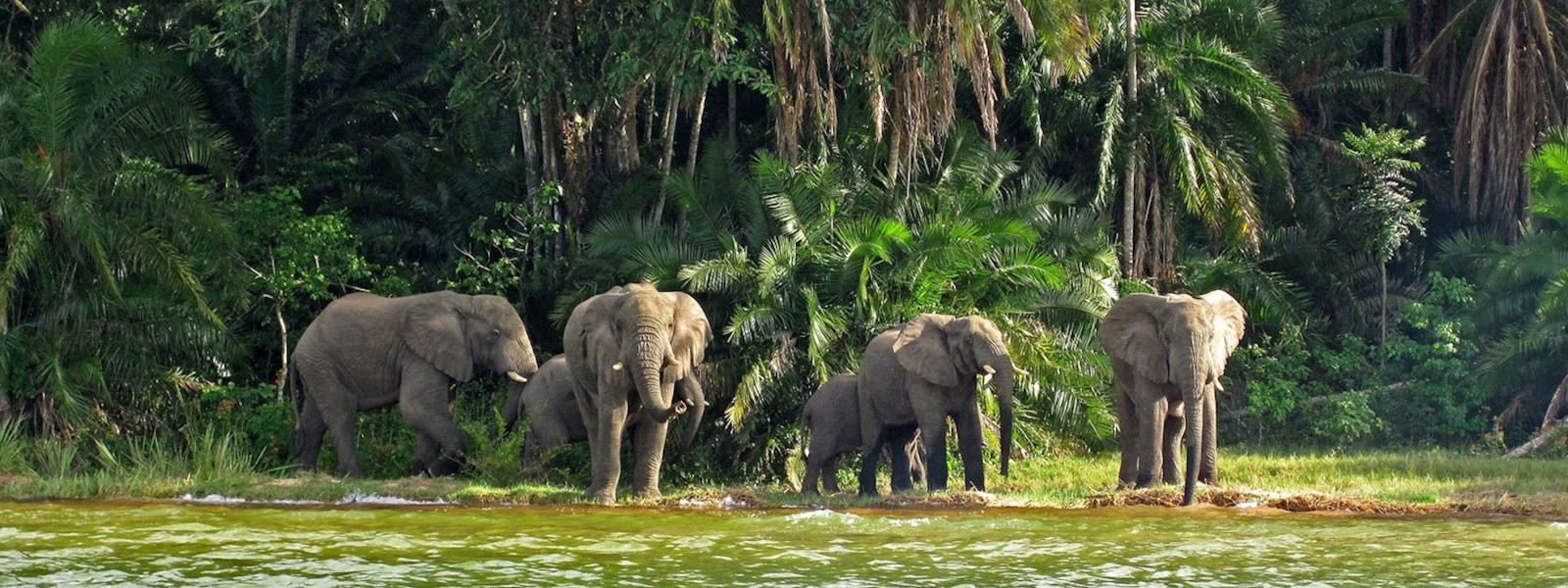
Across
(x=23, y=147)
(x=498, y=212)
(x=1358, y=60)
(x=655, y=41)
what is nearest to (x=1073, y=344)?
(x=655, y=41)

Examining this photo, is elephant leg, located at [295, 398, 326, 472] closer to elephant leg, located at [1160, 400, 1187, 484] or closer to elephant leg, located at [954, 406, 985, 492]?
elephant leg, located at [954, 406, 985, 492]

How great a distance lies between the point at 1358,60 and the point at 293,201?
53.0ft

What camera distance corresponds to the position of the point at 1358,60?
3036 centimetres

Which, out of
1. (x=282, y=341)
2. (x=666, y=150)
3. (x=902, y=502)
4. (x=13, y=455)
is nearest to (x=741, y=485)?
(x=902, y=502)

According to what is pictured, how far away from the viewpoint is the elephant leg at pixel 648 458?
17.0 meters

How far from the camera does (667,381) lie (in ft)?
54.7

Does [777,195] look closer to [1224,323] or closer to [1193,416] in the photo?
[1224,323]

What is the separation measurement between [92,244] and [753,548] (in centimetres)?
763

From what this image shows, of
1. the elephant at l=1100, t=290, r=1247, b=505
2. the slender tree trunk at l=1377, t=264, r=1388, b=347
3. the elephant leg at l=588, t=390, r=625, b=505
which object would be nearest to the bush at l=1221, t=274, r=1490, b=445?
the slender tree trunk at l=1377, t=264, r=1388, b=347

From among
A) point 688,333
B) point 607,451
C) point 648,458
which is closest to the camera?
point 607,451

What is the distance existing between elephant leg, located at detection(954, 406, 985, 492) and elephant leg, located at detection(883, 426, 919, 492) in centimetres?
58

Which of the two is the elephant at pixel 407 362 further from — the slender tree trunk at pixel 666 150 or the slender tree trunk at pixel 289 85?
the slender tree trunk at pixel 289 85

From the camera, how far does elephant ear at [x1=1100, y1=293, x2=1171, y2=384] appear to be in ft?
56.6

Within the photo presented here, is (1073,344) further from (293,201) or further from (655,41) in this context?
(293,201)
